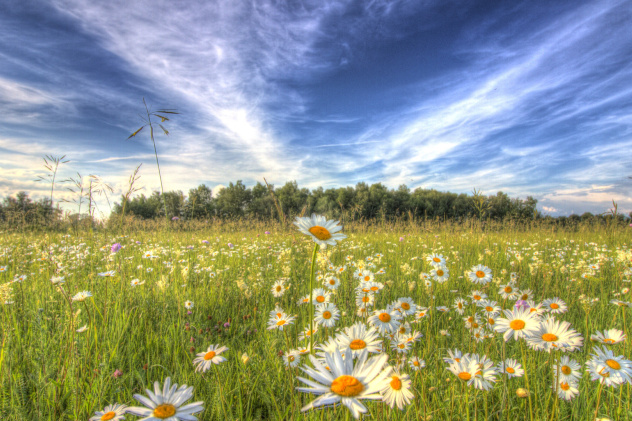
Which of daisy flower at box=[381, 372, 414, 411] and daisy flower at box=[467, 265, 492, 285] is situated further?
daisy flower at box=[467, 265, 492, 285]

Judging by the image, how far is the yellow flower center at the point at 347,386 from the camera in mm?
609

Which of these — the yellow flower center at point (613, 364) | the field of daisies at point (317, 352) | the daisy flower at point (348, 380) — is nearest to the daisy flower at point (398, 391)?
the field of daisies at point (317, 352)

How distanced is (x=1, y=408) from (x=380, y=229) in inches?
313

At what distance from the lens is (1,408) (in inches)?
60.3

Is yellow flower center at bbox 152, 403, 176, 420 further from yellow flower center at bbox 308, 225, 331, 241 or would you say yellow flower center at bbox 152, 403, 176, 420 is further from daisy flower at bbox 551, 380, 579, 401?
daisy flower at bbox 551, 380, 579, 401

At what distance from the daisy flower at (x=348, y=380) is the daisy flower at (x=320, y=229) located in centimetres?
37

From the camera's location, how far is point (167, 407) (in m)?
0.74

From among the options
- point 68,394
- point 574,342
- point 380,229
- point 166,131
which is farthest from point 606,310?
point 380,229

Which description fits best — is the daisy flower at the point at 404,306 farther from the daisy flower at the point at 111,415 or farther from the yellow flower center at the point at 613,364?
the daisy flower at the point at 111,415

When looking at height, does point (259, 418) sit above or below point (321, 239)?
below

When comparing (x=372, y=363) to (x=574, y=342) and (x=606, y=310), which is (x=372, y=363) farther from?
(x=606, y=310)

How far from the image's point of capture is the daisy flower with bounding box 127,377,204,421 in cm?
71

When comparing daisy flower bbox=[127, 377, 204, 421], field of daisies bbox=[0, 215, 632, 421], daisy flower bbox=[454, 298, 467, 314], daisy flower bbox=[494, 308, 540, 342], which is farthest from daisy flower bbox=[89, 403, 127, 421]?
daisy flower bbox=[454, 298, 467, 314]

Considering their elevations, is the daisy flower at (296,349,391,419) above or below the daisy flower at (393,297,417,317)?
above
